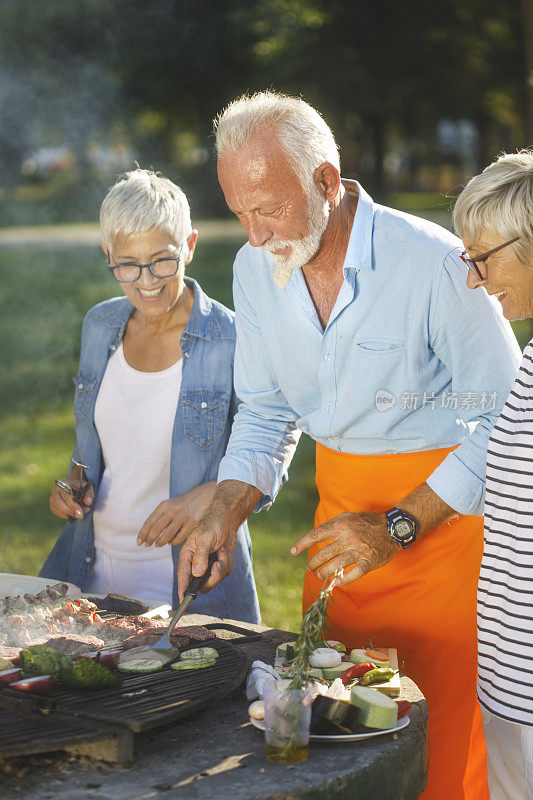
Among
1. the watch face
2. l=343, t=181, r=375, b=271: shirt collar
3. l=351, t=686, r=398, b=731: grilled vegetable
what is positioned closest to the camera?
l=351, t=686, r=398, b=731: grilled vegetable

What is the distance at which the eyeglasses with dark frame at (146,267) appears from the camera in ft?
10.6

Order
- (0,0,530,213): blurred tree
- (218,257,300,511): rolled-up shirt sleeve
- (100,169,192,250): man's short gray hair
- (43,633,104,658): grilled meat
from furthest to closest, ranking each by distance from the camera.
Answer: (0,0,530,213): blurred tree < (100,169,192,250): man's short gray hair < (218,257,300,511): rolled-up shirt sleeve < (43,633,104,658): grilled meat

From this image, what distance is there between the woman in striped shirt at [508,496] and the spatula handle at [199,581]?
2.38ft

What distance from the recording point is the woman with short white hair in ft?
10.6

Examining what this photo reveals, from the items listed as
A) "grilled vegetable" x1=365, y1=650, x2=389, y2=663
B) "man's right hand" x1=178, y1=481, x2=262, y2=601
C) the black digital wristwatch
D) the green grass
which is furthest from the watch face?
the green grass

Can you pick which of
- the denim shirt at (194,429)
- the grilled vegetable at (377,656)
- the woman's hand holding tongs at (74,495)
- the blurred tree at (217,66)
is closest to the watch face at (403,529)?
the grilled vegetable at (377,656)

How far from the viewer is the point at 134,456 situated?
3.38 m

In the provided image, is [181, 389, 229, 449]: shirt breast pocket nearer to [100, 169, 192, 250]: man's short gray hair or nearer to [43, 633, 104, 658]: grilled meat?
[100, 169, 192, 250]: man's short gray hair

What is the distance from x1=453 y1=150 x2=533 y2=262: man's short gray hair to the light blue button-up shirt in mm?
261

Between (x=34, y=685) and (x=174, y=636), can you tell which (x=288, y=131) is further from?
(x=34, y=685)

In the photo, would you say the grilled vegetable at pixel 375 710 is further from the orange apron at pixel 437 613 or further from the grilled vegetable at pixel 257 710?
the orange apron at pixel 437 613

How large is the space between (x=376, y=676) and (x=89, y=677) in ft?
2.17

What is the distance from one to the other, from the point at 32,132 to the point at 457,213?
1444 centimetres

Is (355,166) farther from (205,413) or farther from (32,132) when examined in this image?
(205,413)
